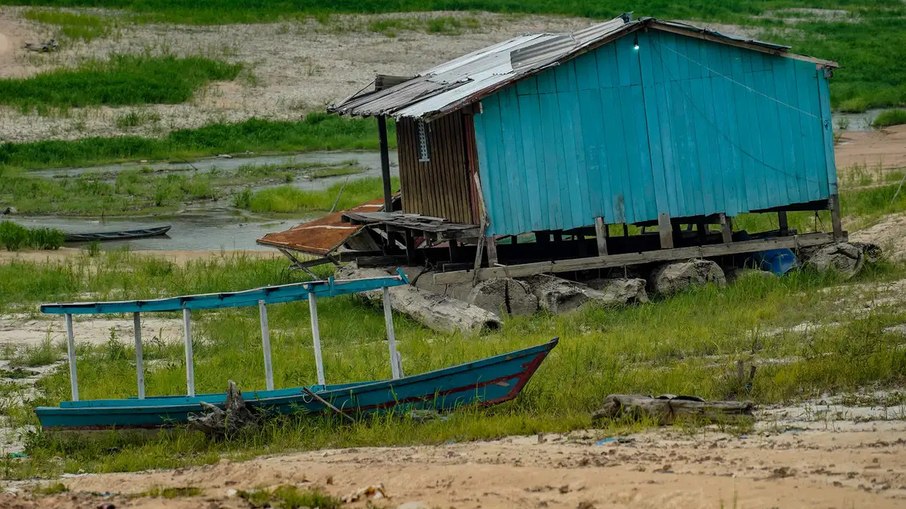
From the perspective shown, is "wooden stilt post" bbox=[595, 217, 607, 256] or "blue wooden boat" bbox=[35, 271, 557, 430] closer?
"blue wooden boat" bbox=[35, 271, 557, 430]

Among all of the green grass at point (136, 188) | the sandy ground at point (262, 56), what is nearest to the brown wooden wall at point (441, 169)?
the green grass at point (136, 188)

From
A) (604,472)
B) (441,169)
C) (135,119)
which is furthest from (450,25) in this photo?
(604,472)

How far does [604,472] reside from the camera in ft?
30.5

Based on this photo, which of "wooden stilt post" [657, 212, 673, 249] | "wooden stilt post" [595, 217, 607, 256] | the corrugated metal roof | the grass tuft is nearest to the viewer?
the grass tuft

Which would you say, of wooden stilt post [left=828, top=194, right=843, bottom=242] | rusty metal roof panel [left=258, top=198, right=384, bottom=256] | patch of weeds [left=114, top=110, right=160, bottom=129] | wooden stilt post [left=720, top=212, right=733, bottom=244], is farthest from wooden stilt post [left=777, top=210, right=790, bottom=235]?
patch of weeds [left=114, top=110, right=160, bottom=129]

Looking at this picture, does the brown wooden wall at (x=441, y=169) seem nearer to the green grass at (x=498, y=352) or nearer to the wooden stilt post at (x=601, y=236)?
the wooden stilt post at (x=601, y=236)

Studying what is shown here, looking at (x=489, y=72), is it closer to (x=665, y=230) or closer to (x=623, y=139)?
(x=623, y=139)

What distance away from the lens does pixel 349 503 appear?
9172mm

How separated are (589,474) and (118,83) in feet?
111

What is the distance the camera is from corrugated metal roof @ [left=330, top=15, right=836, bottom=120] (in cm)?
1711

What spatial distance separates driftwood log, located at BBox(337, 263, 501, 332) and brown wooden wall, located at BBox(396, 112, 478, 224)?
1.28 m

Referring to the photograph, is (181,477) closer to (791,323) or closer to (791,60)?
(791,323)

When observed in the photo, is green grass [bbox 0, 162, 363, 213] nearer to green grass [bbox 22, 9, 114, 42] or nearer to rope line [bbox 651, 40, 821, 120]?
green grass [bbox 22, 9, 114, 42]

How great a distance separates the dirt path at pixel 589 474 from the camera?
28.2ft
